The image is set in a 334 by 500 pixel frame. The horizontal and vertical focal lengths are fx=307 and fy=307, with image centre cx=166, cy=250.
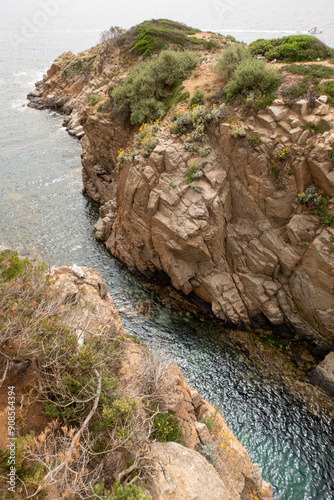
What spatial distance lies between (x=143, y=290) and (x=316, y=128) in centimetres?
1381

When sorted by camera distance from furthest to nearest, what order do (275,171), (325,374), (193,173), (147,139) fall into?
(147,139), (193,173), (275,171), (325,374)

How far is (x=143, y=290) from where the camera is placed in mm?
20844

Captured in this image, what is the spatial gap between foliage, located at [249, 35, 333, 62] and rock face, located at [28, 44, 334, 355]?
19.1 feet

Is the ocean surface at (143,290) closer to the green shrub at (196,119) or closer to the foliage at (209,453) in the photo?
the foliage at (209,453)

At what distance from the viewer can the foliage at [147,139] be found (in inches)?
749

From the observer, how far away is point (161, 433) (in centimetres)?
916

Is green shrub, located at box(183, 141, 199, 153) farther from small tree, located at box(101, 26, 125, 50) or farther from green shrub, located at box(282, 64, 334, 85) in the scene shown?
small tree, located at box(101, 26, 125, 50)

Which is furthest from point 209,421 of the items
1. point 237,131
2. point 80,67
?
point 80,67

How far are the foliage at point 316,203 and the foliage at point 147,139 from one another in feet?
30.0

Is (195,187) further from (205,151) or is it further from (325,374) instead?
→ (325,374)

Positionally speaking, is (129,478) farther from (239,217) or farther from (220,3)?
(220,3)

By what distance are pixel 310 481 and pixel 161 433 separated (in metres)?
7.84

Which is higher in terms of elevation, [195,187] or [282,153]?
[282,153]

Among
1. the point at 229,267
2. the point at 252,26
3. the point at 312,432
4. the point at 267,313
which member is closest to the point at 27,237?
the point at 229,267
